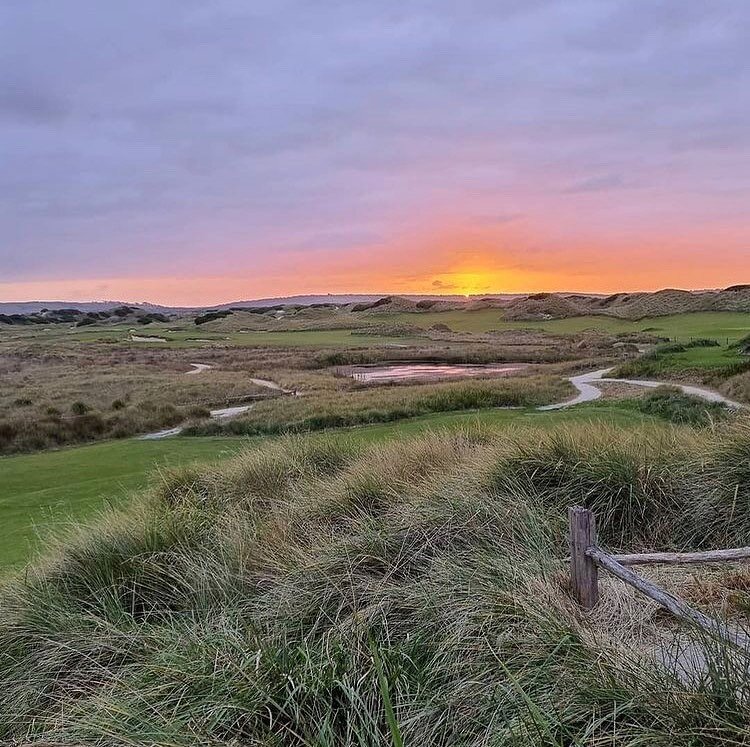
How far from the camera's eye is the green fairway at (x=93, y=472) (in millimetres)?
9781

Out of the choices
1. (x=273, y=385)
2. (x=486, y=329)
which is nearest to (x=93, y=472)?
(x=273, y=385)

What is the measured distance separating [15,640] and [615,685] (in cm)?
443

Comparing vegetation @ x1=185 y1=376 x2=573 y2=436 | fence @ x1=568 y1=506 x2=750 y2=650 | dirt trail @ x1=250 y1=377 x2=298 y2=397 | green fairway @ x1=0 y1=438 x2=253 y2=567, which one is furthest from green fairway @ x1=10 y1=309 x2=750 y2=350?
fence @ x1=568 y1=506 x2=750 y2=650

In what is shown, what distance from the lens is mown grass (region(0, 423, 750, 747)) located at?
10.2ft

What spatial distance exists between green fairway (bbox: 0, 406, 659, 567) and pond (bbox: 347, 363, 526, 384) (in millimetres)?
22028

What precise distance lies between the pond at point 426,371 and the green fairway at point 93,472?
72.3 feet

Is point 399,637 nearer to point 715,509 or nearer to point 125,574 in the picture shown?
point 125,574

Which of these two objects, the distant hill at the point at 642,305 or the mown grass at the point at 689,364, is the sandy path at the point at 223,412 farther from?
the distant hill at the point at 642,305

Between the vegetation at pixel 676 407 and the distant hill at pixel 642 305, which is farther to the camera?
the distant hill at pixel 642 305

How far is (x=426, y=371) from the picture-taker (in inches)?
1822

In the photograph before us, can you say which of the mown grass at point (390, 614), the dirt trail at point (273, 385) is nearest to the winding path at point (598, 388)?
the mown grass at point (390, 614)

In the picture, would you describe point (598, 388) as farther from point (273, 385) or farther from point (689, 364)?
point (273, 385)

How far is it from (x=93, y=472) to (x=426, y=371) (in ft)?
108

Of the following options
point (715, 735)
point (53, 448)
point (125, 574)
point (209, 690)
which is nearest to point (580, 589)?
point (715, 735)
